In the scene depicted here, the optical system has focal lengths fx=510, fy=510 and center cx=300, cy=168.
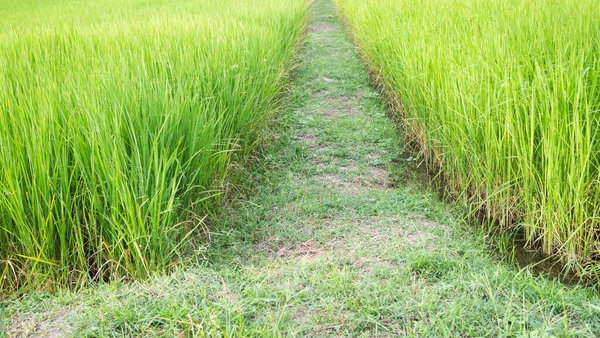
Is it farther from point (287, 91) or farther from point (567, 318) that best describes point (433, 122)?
point (287, 91)

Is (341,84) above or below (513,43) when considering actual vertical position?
below

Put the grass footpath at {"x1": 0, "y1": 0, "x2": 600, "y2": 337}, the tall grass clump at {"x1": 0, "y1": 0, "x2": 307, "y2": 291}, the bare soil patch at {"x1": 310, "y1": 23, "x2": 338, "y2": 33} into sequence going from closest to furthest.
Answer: the grass footpath at {"x1": 0, "y1": 0, "x2": 600, "y2": 337}, the tall grass clump at {"x1": 0, "y1": 0, "x2": 307, "y2": 291}, the bare soil patch at {"x1": 310, "y1": 23, "x2": 338, "y2": 33}

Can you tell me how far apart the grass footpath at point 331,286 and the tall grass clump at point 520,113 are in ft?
0.74

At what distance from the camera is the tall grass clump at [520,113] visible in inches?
72.0

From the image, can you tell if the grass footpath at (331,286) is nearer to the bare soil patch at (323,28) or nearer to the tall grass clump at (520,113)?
the tall grass clump at (520,113)

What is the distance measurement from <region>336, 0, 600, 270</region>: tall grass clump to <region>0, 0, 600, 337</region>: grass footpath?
23cm

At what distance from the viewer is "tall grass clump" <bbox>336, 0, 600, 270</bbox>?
1828 mm

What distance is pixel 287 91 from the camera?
434 centimetres

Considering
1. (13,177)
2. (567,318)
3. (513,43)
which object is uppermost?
(513,43)

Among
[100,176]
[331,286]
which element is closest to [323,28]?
[100,176]

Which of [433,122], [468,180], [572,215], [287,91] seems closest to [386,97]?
[287,91]

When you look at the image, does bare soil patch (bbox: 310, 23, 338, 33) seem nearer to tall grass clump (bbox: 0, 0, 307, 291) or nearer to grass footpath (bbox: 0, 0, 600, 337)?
grass footpath (bbox: 0, 0, 600, 337)

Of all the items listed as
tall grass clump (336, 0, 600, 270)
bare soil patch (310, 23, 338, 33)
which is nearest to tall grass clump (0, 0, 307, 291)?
tall grass clump (336, 0, 600, 270)

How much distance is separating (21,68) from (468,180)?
94.8 inches
